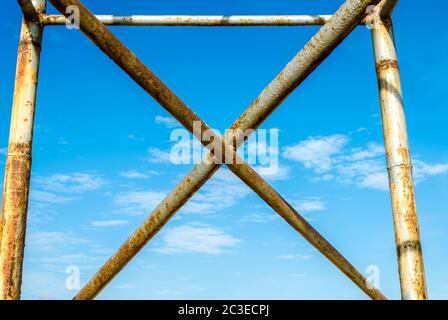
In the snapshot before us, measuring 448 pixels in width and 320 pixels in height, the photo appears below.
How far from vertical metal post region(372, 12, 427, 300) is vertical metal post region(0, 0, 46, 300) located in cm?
332

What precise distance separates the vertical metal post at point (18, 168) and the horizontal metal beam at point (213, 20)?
935 mm

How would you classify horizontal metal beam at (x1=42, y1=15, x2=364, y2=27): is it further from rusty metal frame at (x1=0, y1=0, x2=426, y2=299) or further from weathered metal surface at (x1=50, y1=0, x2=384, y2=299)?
weathered metal surface at (x1=50, y1=0, x2=384, y2=299)

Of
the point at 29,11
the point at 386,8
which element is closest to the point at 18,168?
the point at 29,11

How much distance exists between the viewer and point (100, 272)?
4.70m

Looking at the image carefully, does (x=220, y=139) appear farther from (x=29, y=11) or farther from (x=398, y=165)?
(x=29, y=11)

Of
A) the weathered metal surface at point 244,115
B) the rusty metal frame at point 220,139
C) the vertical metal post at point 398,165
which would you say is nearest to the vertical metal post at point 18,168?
the rusty metal frame at point 220,139

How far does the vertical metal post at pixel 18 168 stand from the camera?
4.69 m

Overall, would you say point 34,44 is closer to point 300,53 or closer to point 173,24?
point 173,24

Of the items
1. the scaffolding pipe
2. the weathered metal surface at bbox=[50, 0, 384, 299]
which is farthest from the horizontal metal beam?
the weathered metal surface at bbox=[50, 0, 384, 299]

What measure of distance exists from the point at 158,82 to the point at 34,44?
6.60 feet

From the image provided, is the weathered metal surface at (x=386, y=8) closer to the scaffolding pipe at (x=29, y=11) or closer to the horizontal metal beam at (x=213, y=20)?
the horizontal metal beam at (x=213, y=20)

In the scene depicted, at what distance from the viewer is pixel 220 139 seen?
161 inches

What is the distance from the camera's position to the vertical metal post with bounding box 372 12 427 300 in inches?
177
